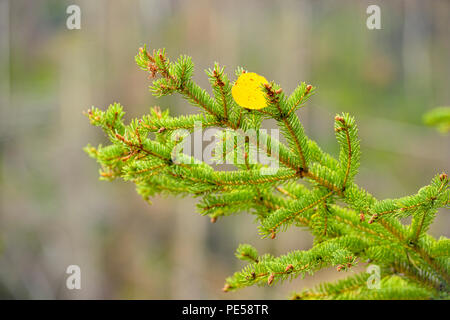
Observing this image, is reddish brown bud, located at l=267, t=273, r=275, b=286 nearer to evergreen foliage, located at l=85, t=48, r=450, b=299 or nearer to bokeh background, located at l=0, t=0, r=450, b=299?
evergreen foliage, located at l=85, t=48, r=450, b=299

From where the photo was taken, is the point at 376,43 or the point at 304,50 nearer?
the point at 304,50

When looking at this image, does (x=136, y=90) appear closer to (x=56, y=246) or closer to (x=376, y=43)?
(x=56, y=246)

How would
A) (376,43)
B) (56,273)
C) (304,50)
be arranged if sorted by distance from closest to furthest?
(56,273) → (304,50) → (376,43)

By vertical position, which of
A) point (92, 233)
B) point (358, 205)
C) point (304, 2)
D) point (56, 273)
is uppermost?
point (304, 2)

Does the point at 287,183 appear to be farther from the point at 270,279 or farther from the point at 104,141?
the point at 104,141

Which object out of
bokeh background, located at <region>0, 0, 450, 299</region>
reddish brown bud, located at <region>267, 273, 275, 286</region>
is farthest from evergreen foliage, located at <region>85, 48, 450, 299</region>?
bokeh background, located at <region>0, 0, 450, 299</region>
